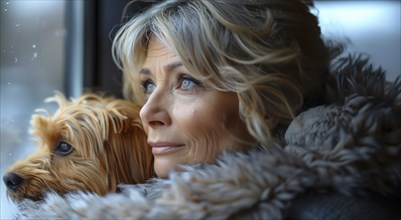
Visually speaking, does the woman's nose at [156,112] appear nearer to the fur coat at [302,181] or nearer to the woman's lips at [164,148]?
the woman's lips at [164,148]

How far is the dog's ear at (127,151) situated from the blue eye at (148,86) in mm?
76

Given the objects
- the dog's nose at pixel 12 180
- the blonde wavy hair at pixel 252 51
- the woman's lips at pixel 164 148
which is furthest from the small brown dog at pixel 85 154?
the blonde wavy hair at pixel 252 51

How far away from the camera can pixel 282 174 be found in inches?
36.7

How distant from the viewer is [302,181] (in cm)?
93

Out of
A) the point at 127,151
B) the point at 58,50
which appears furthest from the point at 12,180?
the point at 58,50

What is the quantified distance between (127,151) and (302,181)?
0.48 metres

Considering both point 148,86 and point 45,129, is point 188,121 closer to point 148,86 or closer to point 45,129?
point 148,86

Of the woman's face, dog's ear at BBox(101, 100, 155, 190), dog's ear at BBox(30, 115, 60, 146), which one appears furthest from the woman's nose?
dog's ear at BBox(30, 115, 60, 146)

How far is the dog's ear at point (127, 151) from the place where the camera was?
127cm

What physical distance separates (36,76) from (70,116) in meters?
0.30

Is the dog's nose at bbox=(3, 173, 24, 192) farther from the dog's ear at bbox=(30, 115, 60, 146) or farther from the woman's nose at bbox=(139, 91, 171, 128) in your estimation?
the woman's nose at bbox=(139, 91, 171, 128)

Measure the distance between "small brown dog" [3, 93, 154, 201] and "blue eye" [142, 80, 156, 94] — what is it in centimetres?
7

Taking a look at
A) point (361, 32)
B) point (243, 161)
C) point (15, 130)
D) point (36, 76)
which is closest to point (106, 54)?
point (36, 76)

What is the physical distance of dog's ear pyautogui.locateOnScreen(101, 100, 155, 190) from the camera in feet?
4.16
